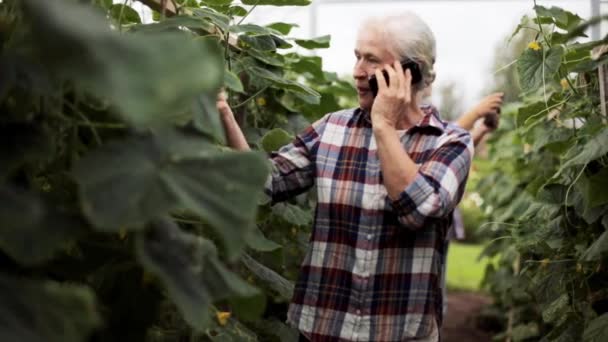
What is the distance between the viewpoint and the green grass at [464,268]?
835cm

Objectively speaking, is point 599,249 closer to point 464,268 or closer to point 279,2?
point 279,2

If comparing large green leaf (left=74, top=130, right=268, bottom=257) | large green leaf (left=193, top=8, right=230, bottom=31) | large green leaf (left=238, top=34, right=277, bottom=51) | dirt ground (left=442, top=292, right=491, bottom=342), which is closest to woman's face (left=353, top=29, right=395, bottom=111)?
large green leaf (left=238, top=34, right=277, bottom=51)

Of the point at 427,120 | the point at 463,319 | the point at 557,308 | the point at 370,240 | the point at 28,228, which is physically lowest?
the point at 463,319

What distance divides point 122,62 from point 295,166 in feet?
5.06

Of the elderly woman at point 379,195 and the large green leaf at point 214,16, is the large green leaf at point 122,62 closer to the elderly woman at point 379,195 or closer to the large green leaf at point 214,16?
the large green leaf at point 214,16

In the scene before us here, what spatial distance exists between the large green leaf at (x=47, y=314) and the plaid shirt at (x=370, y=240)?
51.4 inches

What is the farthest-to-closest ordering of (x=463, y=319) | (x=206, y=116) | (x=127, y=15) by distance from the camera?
(x=463, y=319), (x=127, y=15), (x=206, y=116)

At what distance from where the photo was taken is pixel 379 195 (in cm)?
222

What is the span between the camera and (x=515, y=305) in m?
4.72

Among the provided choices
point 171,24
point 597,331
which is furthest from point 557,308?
point 171,24

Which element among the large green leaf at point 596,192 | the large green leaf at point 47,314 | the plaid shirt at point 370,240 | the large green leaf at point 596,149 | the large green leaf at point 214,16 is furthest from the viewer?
the plaid shirt at point 370,240

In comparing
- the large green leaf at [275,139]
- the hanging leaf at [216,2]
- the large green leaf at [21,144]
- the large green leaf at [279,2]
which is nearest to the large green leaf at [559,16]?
the large green leaf at [279,2]

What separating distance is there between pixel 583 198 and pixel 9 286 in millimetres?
1785

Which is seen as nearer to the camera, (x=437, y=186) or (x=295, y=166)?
(x=437, y=186)
